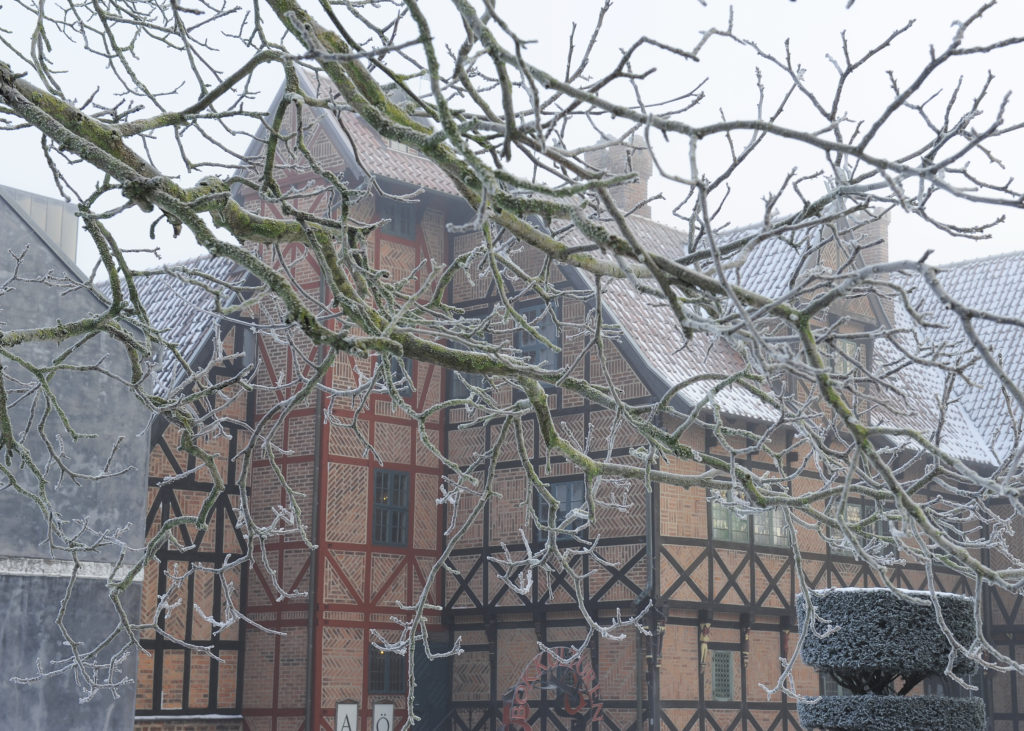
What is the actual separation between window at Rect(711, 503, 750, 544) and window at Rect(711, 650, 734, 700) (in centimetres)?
169

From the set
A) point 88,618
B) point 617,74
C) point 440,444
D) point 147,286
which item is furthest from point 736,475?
point 147,286

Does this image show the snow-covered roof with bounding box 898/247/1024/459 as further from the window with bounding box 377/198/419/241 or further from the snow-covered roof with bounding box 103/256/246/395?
the snow-covered roof with bounding box 103/256/246/395

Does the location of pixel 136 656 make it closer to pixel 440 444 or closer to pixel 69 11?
pixel 440 444

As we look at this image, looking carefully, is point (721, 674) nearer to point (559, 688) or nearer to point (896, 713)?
point (559, 688)

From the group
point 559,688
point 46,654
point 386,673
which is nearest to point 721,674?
point 559,688

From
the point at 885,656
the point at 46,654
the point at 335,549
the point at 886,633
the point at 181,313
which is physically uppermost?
the point at 181,313

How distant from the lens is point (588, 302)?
20.9 m

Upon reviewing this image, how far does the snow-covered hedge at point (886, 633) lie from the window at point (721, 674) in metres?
7.25

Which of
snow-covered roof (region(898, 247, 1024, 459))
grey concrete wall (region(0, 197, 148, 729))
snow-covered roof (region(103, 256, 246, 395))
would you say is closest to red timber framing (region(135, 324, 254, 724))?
snow-covered roof (region(103, 256, 246, 395))

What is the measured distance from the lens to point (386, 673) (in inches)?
821

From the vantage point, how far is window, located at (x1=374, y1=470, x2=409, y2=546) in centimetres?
2122

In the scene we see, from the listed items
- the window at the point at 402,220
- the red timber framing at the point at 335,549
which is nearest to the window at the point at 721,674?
the red timber framing at the point at 335,549

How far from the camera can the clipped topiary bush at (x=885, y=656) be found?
12391 millimetres

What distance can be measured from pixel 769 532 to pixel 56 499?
10461mm
